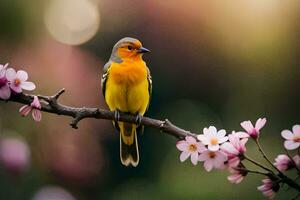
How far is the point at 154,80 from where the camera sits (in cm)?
743

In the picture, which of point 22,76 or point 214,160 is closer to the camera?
point 214,160

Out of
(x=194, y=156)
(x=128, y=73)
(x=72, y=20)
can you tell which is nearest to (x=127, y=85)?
(x=128, y=73)

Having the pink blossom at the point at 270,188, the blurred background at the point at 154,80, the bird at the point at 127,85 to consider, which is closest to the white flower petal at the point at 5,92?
the pink blossom at the point at 270,188

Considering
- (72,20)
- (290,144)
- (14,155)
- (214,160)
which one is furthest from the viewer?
(72,20)

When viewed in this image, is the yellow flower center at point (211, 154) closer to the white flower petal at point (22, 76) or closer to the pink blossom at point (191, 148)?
the pink blossom at point (191, 148)

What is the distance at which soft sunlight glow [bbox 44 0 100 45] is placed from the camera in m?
6.90

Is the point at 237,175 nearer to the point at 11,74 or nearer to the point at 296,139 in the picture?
→ the point at 296,139

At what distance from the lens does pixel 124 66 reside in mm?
3166

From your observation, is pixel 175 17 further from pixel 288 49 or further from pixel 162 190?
pixel 162 190

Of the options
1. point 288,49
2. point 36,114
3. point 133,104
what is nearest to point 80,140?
point 288,49

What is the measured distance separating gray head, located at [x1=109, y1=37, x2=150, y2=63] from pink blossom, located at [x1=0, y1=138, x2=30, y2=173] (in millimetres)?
1019

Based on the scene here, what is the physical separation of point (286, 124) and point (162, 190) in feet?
7.54

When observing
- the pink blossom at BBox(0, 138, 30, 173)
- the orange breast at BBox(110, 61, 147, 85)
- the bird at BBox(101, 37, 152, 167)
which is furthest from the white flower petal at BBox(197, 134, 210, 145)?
the pink blossom at BBox(0, 138, 30, 173)

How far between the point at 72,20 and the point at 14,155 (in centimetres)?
304
